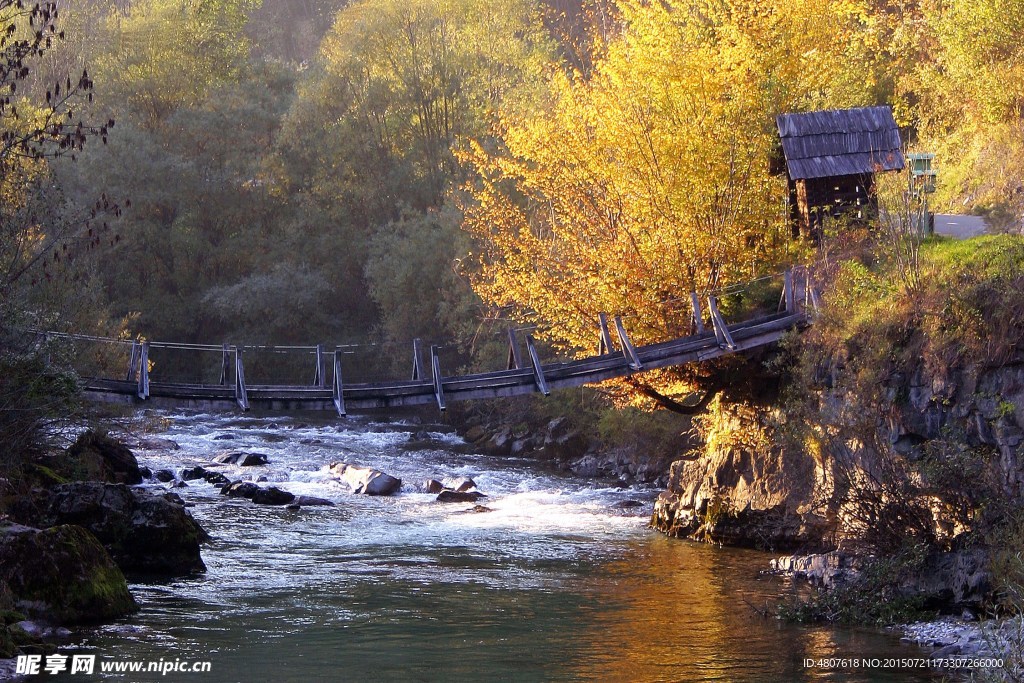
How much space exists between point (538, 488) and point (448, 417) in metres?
11.4

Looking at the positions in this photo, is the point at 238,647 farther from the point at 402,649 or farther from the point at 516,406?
the point at 516,406

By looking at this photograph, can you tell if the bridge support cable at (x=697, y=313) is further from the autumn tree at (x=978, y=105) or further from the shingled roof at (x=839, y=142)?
the autumn tree at (x=978, y=105)

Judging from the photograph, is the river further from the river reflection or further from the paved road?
the paved road

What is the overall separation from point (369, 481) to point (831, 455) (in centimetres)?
1199

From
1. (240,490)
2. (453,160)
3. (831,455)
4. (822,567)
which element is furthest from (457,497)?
(453,160)

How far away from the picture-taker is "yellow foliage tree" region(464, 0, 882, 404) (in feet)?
72.4

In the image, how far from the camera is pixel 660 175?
A: 72.8 ft

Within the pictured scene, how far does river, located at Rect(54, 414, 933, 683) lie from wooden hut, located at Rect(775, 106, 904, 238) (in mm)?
6680

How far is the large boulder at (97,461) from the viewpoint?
1981 cm

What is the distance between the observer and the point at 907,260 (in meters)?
17.7

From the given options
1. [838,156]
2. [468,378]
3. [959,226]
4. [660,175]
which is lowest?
[468,378]

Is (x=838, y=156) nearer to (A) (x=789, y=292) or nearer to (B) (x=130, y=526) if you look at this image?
(A) (x=789, y=292)

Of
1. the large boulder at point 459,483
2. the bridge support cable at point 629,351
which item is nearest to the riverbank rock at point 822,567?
the bridge support cable at point 629,351

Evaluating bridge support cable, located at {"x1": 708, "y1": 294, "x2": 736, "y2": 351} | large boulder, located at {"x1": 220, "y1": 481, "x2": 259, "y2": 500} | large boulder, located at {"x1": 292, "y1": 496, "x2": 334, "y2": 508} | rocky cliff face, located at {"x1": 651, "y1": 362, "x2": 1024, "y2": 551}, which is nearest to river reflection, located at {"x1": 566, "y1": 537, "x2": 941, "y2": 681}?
rocky cliff face, located at {"x1": 651, "y1": 362, "x2": 1024, "y2": 551}
